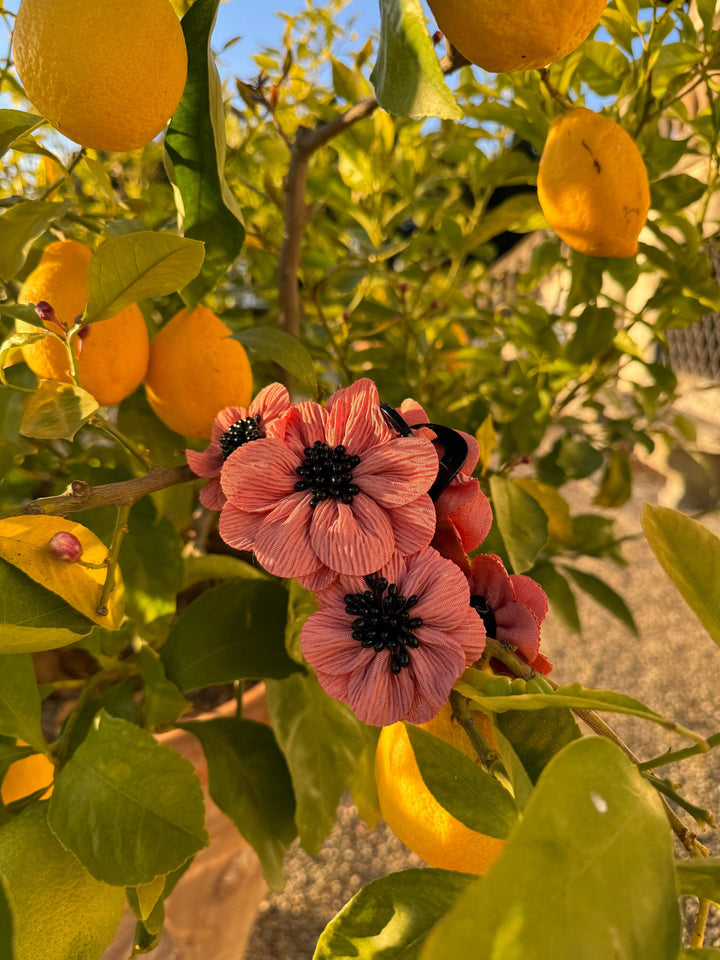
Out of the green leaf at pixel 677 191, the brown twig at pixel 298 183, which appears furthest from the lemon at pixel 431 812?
the green leaf at pixel 677 191

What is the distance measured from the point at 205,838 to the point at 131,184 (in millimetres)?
687

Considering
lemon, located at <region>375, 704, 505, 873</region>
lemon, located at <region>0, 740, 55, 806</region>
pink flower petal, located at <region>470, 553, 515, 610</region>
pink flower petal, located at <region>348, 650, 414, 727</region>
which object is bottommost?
lemon, located at <region>0, 740, 55, 806</region>

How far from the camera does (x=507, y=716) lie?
0.16 metres

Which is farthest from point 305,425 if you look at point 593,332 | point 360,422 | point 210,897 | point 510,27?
point 210,897

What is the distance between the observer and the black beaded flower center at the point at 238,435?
0.67ft

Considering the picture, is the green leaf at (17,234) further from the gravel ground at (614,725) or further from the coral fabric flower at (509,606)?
the gravel ground at (614,725)

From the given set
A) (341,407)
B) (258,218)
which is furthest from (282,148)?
(341,407)

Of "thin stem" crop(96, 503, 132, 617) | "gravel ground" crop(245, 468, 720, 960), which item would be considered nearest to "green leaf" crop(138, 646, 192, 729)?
"thin stem" crop(96, 503, 132, 617)

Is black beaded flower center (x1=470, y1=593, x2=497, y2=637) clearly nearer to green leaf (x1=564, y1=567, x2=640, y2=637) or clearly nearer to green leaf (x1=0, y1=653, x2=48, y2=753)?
green leaf (x1=0, y1=653, x2=48, y2=753)

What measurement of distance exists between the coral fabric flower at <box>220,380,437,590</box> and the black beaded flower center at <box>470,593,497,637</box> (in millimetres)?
25

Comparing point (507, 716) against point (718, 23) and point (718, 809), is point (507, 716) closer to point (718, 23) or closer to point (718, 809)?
point (718, 809)

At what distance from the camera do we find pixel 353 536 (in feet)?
0.52

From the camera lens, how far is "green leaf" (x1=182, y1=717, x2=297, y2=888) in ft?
0.93

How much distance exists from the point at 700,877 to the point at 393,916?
2.9 inches
